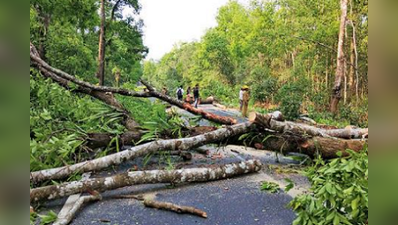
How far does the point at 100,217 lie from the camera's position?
3164 mm

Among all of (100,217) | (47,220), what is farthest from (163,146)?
(47,220)

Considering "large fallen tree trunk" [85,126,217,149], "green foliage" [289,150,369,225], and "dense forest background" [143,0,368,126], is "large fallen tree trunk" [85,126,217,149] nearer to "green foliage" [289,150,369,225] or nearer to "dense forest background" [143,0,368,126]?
"green foliage" [289,150,369,225]

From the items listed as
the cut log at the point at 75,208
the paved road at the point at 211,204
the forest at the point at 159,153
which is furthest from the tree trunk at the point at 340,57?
the cut log at the point at 75,208

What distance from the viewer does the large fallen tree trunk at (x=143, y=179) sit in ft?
11.0

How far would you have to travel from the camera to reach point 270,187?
391 cm

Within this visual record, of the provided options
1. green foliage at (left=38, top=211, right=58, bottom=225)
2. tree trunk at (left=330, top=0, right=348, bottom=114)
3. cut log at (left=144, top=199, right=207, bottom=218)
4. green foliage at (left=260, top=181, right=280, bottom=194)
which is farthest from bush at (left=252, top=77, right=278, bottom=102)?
green foliage at (left=38, top=211, right=58, bottom=225)

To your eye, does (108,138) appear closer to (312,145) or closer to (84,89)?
(84,89)

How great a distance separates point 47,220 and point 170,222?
1155mm

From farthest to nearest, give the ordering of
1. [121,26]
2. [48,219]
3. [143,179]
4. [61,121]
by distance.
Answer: [121,26] < [61,121] < [143,179] < [48,219]

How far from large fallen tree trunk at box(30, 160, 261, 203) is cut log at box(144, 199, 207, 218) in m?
0.43

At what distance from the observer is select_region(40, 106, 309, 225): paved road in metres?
3.10

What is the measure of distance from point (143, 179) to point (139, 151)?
1.77ft

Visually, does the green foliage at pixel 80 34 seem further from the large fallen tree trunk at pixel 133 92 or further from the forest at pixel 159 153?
the large fallen tree trunk at pixel 133 92

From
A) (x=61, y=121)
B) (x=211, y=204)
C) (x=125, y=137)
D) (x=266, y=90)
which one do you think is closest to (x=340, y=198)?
(x=211, y=204)
